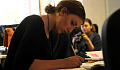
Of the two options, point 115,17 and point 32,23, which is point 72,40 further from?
point 115,17

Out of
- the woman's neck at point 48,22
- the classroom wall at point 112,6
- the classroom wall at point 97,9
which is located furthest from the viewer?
the classroom wall at point 97,9

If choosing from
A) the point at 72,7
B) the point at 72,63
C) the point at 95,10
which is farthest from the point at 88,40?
the point at 95,10

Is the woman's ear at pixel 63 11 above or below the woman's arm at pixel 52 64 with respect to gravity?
above

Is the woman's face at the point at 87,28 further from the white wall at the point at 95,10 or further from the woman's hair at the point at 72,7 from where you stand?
the woman's hair at the point at 72,7

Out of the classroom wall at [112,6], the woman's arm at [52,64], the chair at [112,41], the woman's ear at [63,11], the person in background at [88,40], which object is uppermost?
the classroom wall at [112,6]

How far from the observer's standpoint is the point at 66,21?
130cm

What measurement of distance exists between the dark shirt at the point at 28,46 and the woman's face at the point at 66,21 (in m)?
0.24

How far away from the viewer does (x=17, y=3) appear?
3748 mm

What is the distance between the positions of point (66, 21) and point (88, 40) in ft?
4.19

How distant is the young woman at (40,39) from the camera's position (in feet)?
3.03

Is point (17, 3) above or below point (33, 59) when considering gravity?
above

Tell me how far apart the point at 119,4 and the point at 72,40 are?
1.79 meters

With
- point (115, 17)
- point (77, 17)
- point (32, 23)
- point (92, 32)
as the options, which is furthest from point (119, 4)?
point (115, 17)

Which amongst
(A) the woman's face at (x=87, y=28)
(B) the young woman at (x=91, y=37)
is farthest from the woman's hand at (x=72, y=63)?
(A) the woman's face at (x=87, y=28)
